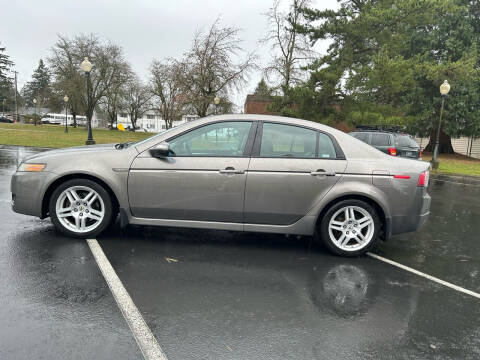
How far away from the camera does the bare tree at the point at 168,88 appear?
31.8 metres

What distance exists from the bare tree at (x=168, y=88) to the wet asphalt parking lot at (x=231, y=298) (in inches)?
1125

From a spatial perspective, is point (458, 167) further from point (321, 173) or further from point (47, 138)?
point (47, 138)

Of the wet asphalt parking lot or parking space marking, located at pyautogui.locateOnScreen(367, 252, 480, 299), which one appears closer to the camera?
the wet asphalt parking lot

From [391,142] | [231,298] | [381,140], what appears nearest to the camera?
[231,298]

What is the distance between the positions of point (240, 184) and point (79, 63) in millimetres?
51004

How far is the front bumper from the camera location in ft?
14.1

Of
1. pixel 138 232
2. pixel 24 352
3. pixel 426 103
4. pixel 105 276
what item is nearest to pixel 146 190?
pixel 138 232

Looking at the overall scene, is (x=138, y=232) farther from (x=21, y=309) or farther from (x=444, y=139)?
(x=444, y=139)

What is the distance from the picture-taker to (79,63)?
156 feet

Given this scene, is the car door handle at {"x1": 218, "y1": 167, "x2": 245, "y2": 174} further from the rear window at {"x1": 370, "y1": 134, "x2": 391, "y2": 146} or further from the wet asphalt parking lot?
the rear window at {"x1": 370, "y1": 134, "x2": 391, "y2": 146}

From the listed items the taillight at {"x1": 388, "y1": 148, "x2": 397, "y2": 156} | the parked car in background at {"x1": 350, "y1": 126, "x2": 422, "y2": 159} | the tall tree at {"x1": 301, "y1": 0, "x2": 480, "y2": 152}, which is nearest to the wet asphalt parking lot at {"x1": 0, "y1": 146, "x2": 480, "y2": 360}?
the taillight at {"x1": 388, "y1": 148, "x2": 397, "y2": 156}

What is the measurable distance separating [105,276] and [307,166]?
2.47 metres

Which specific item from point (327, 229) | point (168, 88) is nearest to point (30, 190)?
point (327, 229)

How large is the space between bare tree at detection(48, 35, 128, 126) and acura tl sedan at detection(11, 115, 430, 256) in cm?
4663
